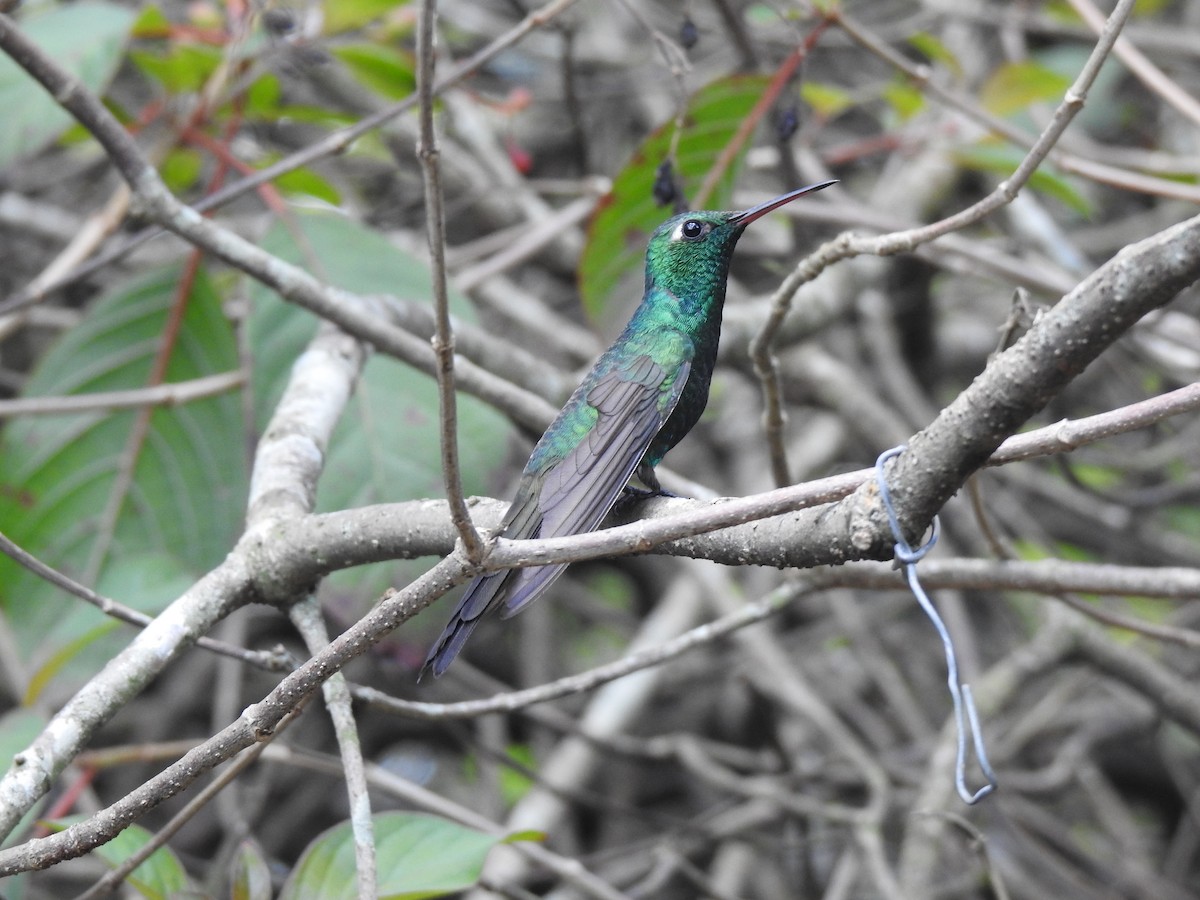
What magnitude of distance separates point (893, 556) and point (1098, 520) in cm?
376

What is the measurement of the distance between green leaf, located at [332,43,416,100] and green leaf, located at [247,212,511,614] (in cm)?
57

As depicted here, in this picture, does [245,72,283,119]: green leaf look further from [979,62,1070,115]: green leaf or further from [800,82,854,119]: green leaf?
[979,62,1070,115]: green leaf

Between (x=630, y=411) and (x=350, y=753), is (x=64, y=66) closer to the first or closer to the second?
(x=630, y=411)

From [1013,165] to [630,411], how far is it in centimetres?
251

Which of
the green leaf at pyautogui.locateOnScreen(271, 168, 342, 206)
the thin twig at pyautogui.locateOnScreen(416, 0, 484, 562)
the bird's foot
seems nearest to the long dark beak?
the bird's foot

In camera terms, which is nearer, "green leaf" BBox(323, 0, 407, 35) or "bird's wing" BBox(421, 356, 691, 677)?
"bird's wing" BBox(421, 356, 691, 677)

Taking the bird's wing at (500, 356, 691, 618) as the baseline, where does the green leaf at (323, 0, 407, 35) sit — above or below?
above

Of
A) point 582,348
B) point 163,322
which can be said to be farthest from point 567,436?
point 582,348

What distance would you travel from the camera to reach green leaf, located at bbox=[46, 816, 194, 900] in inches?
85.4

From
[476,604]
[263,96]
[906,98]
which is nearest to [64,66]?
[263,96]

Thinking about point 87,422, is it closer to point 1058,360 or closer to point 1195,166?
point 1058,360

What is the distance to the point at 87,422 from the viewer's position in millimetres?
3631

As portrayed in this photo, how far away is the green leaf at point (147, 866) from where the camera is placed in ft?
7.12

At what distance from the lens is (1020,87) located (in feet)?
14.6
